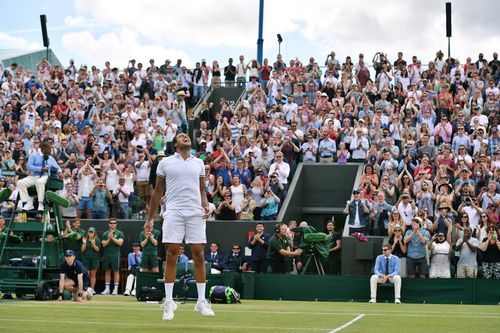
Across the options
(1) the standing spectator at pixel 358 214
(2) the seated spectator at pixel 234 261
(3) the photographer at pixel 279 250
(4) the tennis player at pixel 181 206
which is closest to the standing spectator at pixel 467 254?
(1) the standing spectator at pixel 358 214

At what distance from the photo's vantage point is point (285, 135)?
29.8 meters

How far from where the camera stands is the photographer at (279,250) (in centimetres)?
2444

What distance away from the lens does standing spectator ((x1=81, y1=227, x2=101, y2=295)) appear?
25938 mm

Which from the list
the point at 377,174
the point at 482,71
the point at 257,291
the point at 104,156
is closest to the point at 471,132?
the point at 377,174

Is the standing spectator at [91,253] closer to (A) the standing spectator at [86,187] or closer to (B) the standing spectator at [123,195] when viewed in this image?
(A) the standing spectator at [86,187]

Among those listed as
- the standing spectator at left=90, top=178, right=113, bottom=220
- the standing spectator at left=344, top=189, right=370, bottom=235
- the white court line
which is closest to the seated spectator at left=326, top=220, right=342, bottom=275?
the standing spectator at left=344, top=189, right=370, bottom=235

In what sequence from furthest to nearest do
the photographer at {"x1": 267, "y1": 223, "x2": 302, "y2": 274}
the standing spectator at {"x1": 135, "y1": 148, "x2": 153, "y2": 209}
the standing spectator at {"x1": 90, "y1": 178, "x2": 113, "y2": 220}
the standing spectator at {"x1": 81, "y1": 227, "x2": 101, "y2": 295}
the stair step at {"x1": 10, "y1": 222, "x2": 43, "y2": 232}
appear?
1. the standing spectator at {"x1": 135, "y1": 148, "x2": 153, "y2": 209}
2. the standing spectator at {"x1": 90, "y1": 178, "x2": 113, "y2": 220}
3. the standing spectator at {"x1": 81, "y1": 227, "x2": 101, "y2": 295}
4. the photographer at {"x1": 267, "y1": 223, "x2": 302, "y2": 274}
5. the stair step at {"x1": 10, "y1": 222, "x2": 43, "y2": 232}

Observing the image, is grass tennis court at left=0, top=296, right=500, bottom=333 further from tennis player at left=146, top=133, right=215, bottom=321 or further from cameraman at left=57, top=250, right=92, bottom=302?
cameraman at left=57, top=250, right=92, bottom=302

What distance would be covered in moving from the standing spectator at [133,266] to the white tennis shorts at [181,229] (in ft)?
40.7

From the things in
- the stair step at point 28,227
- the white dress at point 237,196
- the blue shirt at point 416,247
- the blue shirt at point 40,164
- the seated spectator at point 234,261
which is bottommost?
the seated spectator at point 234,261

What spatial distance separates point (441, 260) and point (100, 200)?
10.4 m

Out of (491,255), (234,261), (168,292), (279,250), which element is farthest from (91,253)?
(168,292)

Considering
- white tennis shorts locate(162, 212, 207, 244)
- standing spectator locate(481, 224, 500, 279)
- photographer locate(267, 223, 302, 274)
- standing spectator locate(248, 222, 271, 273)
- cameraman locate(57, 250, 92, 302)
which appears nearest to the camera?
white tennis shorts locate(162, 212, 207, 244)

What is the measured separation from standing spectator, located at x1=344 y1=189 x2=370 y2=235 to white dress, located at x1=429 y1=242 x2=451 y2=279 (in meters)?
2.46
